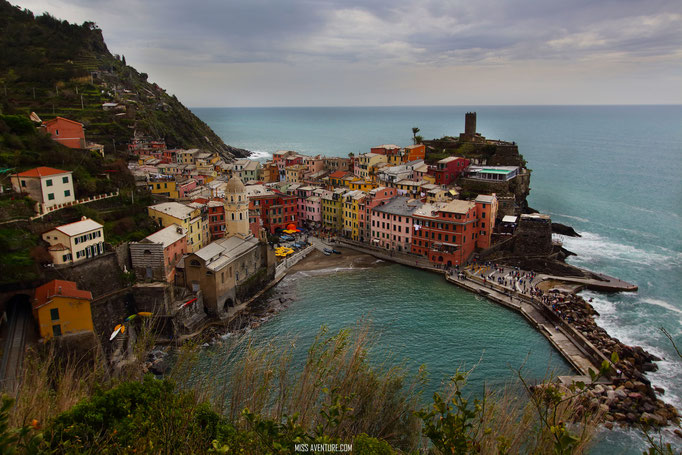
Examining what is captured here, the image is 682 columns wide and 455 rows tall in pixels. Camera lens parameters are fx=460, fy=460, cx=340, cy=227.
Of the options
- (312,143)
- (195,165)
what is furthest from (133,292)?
(312,143)

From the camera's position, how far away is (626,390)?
101ft

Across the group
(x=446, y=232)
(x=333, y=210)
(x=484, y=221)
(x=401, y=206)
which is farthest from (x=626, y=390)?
(x=333, y=210)

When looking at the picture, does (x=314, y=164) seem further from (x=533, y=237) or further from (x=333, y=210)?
(x=533, y=237)

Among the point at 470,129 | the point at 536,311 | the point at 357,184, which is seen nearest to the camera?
the point at 536,311

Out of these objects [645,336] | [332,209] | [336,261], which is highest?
[332,209]

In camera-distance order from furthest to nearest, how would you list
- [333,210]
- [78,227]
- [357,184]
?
[357,184] → [333,210] → [78,227]

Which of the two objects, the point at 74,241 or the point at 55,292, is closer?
the point at 55,292

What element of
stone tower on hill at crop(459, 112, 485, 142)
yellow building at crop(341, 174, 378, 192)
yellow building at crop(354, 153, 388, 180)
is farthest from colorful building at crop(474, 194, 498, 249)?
stone tower on hill at crop(459, 112, 485, 142)

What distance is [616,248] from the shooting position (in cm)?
6028

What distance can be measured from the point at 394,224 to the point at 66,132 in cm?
4020

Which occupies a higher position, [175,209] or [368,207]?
[175,209]

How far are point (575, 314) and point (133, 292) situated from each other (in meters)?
38.1

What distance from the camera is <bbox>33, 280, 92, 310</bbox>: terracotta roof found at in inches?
1214

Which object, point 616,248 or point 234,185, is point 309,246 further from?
point 616,248
